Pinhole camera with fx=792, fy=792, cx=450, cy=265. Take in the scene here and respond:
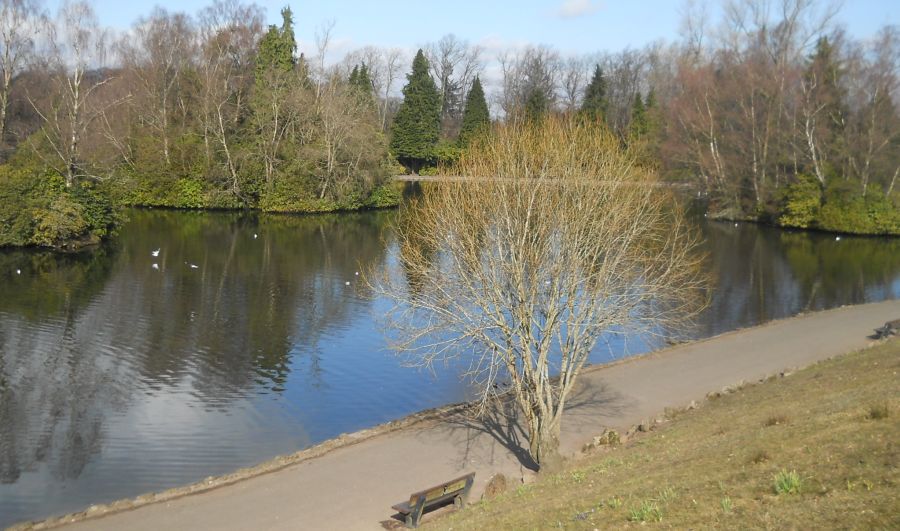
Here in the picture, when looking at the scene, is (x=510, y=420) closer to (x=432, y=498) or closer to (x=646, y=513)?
(x=432, y=498)

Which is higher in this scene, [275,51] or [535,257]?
[275,51]

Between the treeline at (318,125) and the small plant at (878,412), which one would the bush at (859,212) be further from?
the small plant at (878,412)

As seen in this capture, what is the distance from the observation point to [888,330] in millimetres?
23359

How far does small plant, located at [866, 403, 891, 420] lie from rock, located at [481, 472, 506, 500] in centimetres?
536

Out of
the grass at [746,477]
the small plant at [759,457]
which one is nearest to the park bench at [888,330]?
the grass at [746,477]

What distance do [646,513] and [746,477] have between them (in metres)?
1.57

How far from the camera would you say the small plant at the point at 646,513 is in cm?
793

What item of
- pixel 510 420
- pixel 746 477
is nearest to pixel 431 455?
pixel 510 420

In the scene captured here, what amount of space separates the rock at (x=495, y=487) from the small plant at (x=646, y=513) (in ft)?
14.1

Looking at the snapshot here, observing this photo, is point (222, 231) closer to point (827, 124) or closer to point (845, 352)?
point (845, 352)

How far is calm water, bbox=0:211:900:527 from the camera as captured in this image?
1507cm


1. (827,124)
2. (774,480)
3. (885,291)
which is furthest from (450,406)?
(827,124)

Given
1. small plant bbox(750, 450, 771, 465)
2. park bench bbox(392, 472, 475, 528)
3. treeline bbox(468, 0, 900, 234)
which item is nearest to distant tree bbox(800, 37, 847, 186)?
treeline bbox(468, 0, 900, 234)

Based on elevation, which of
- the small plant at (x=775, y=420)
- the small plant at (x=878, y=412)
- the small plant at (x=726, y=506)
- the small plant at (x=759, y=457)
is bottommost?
the small plant at (x=775, y=420)
